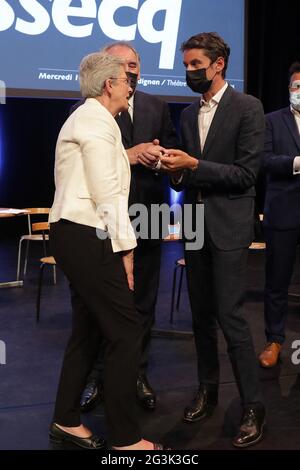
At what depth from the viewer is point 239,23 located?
22.7 ft

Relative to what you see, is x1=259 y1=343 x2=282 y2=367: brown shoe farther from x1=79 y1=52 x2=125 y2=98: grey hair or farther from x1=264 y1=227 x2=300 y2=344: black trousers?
x1=79 y1=52 x2=125 y2=98: grey hair

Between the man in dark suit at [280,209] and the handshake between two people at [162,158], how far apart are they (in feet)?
3.32

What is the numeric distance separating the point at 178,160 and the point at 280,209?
1.20 meters

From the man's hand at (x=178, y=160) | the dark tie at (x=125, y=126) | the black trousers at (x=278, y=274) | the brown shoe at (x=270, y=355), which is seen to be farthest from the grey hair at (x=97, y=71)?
the brown shoe at (x=270, y=355)

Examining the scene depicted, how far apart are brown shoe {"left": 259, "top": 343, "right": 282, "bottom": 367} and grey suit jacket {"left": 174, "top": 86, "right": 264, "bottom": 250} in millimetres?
1175

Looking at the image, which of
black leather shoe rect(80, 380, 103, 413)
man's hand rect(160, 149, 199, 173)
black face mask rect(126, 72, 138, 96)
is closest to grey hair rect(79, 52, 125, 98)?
man's hand rect(160, 149, 199, 173)

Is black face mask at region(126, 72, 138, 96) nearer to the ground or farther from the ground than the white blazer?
farther from the ground

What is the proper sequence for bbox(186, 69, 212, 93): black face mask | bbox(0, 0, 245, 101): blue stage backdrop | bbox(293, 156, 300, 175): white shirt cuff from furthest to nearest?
bbox(0, 0, 245, 101): blue stage backdrop → bbox(293, 156, 300, 175): white shirt cuff → bbox(186, 69, 212, 93): black face mask

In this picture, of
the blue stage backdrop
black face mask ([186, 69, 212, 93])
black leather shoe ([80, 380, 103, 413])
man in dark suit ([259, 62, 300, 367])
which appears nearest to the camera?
black face mask ([186, 69, 212, 93])

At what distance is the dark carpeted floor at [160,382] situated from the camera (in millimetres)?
2789

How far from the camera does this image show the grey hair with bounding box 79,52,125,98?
237 cm

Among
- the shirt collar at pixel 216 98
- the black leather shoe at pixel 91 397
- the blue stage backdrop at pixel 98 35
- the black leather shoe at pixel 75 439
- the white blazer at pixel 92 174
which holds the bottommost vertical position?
the black leather shoe at pixel 75 439

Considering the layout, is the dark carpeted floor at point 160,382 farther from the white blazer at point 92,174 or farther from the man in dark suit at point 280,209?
the white blazer at point 92,174
